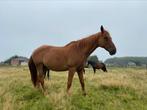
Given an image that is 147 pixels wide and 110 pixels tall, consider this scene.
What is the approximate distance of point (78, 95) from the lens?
10484 millimetres

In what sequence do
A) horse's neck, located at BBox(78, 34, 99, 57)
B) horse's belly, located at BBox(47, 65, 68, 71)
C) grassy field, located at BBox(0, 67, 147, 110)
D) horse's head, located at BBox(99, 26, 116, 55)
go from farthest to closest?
horse's belly, located at BBox(47, 65, 68, 71)
horse's neck, located at BBox(78, 34, 99, 57)
horse's head, located at BBox(99, 26, 116, 55)
grassy field, located at BBox(0, 67, 147, 110)

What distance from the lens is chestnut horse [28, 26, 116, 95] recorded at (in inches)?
405

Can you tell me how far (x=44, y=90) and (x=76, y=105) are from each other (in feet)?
6.26

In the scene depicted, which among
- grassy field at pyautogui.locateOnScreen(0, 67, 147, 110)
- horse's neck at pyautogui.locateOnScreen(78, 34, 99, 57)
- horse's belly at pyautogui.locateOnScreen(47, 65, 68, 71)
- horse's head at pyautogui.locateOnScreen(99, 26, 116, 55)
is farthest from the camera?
horse's belly at pyautogui.locateOnScreen(47, 65, 68, 71)

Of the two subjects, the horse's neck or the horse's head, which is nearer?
the horse's head

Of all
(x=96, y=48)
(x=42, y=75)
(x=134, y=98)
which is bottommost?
(x=134, y=98)

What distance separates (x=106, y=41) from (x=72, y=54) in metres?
1.14

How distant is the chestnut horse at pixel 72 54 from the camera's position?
10.3 metres

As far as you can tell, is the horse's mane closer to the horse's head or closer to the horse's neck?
the horse's neck

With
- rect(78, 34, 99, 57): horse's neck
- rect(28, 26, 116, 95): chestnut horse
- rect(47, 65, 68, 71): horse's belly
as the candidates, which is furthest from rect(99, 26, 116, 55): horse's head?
rect(47, 65, 68, 71): horse's belly

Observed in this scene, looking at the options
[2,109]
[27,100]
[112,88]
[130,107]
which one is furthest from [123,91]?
[2,109]

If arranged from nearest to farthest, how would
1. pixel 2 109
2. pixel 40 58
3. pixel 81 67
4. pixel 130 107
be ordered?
pixel 2 109
pixel 130 107
pixel 81 67
pixel 40 58

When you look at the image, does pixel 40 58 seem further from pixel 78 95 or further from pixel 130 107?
pixel 130 107

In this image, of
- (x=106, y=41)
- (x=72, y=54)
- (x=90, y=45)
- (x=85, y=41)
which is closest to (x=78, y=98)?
(x=72, y=54)
